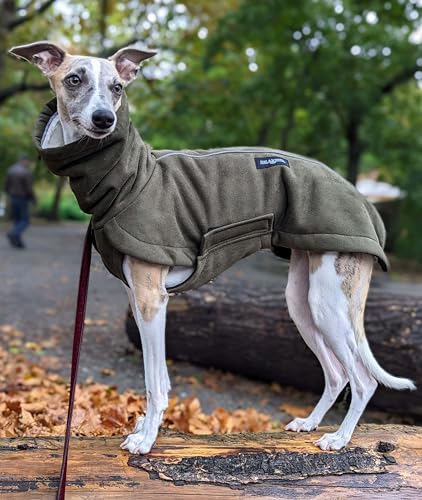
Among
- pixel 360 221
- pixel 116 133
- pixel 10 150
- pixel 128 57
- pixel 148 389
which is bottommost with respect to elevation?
pixel 10 150

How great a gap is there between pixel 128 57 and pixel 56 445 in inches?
81.3

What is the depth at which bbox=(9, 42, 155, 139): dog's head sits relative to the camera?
8.53ft

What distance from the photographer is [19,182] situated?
15.2 meters

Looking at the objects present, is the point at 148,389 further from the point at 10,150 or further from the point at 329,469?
the point at 10,150

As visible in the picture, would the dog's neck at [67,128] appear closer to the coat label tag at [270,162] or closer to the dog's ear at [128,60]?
the dog's ear at [128,60]

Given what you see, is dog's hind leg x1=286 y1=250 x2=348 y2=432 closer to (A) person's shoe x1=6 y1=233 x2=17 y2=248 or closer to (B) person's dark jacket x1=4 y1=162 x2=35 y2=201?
(B) person's dark jacket x1=4 y1=162 x2=35 y2=201

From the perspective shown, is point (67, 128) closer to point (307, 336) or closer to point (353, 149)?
point (307, 336)

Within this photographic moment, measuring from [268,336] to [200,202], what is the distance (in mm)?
3471

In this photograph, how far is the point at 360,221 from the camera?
3.14 meters

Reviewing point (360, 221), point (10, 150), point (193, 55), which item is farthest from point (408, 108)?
point (10, 150)

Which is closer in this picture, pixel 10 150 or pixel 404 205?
pixel 404 205

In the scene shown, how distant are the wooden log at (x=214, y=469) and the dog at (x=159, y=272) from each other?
128 millimetres

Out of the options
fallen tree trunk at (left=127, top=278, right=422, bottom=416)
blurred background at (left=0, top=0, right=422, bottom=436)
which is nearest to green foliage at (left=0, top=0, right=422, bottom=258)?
blurred background at (left=0, top=0, right=422, bottom=436)

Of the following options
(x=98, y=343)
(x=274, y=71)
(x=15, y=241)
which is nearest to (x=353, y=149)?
(x=274, y=71)
